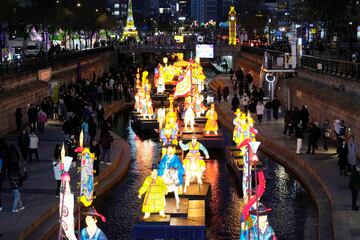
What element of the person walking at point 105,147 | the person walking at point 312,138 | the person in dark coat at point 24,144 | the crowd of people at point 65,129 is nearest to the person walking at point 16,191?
the crowd of people at point 65,129

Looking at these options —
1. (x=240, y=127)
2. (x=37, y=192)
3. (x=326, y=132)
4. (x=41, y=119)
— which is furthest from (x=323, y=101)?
(x=37, y=192)

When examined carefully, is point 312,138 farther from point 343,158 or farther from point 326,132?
point 343,158

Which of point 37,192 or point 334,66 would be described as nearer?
point 37,192

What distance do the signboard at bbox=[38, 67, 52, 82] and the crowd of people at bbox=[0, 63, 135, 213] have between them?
1.18 metres

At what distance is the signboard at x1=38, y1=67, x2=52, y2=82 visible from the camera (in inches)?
1747

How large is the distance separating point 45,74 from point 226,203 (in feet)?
85.0

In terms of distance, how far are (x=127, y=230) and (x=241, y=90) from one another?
33466mm

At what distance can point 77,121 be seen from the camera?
32.2 metres

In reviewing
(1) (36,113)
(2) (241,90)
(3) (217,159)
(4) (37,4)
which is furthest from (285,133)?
(4) (37,4)

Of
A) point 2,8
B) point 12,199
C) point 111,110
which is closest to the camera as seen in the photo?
point 12,199

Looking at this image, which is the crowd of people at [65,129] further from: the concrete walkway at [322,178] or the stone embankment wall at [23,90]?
the concrete walkway at [322,178]

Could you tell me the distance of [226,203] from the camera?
22.5 meters

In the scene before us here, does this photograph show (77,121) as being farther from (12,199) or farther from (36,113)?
(12,199)

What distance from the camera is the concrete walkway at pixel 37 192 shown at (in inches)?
710
